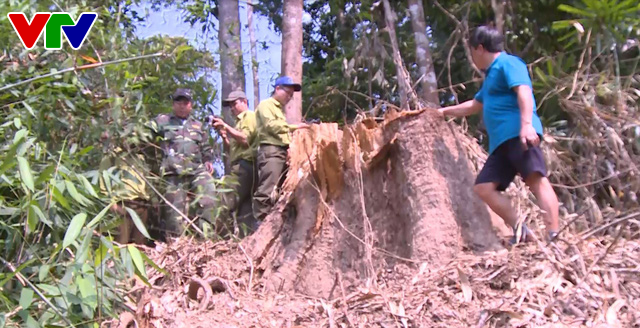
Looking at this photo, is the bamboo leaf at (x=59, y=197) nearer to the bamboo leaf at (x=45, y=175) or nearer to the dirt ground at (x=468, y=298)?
the bamboo leaf at (x=45, y=175)

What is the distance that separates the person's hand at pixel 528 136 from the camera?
13.6ft

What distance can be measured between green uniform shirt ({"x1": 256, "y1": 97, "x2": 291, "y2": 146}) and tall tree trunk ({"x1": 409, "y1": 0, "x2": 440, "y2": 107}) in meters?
1.91

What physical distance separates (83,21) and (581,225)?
4039 mm

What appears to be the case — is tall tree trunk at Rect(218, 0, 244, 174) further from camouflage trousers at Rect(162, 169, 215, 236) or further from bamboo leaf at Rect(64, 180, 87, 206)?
bamboo leaf at Rect(64, 180, 87, 206)

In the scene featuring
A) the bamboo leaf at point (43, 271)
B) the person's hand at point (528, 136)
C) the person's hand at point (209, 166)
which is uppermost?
the person's hand at point (528, 136)

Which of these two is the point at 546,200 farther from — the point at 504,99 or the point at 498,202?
the point at 504,99

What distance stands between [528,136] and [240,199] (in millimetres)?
3078

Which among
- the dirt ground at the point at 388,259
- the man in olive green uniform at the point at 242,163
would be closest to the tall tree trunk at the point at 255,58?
the man in olive green uniform at the point at 242,163

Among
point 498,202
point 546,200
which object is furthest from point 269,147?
point 546,200

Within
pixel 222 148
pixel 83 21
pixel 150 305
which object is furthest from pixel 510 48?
pixel 150 305

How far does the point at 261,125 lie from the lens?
21.1 ft

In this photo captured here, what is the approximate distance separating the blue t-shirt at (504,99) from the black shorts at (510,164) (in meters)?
0.05

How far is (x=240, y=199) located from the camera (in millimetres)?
6539

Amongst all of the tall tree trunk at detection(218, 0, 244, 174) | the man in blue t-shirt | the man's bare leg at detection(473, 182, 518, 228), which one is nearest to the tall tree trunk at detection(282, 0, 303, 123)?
the tall tree trunk at detection(218, 0, 244, 174)
